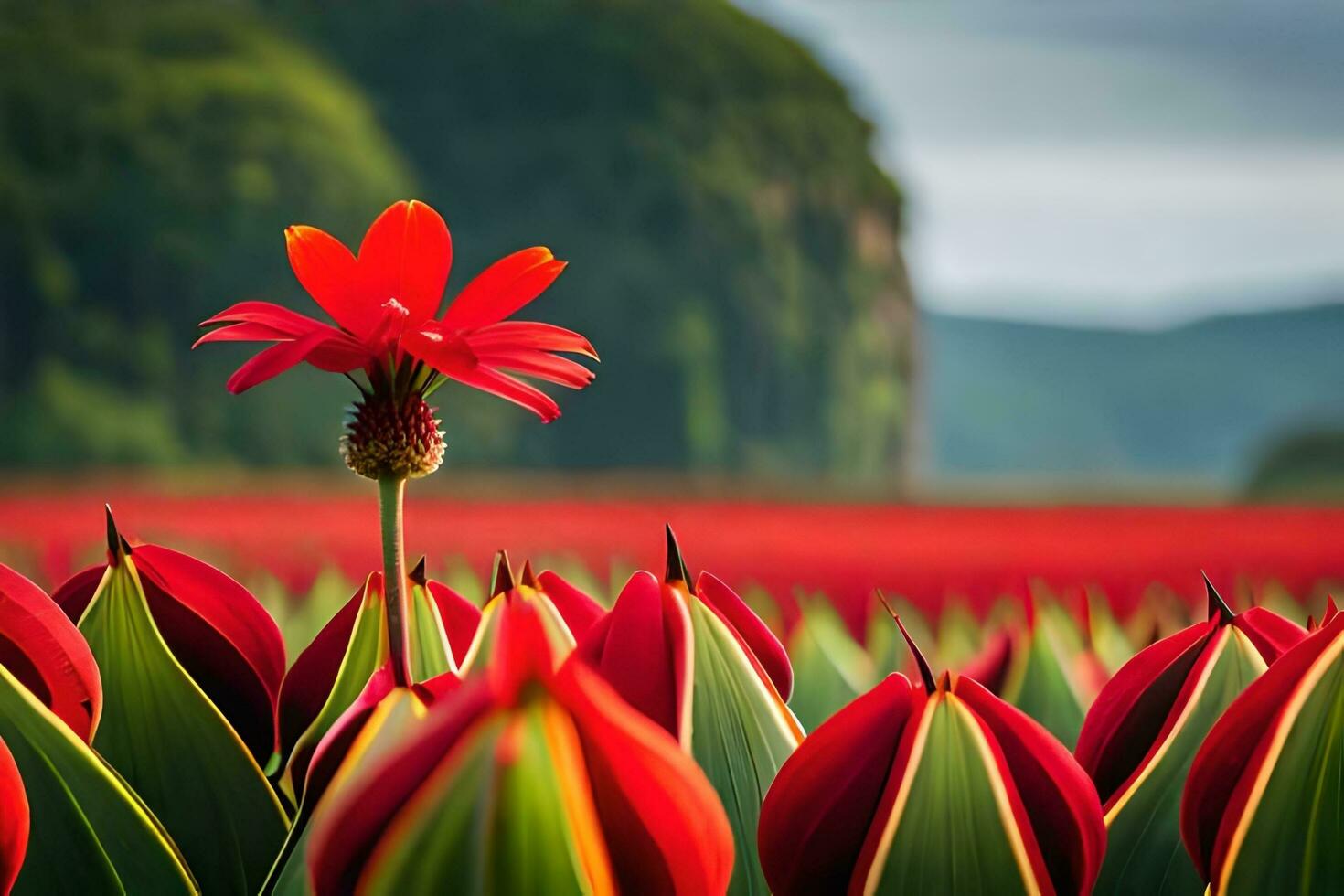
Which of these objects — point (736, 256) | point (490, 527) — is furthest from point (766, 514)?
point (736, 256)

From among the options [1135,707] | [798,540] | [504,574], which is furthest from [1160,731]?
[798,540]

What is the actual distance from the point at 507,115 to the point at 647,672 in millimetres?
14474

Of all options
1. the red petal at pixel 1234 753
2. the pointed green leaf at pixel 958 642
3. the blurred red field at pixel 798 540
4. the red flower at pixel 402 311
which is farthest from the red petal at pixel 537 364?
the blurred red field at pixel 798 540

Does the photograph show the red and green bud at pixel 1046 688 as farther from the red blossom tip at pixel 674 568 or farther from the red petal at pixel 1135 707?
the red blossom tip at pixel 674 568

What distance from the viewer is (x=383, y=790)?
30 cm

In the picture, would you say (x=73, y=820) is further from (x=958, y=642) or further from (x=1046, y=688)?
(x=958, y=642)

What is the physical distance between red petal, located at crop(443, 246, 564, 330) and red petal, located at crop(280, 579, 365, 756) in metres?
0.12

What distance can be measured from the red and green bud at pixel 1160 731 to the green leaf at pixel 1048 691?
99mm

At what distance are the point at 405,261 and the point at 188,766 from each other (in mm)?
176

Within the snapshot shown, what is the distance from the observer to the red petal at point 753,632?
18.0 inches

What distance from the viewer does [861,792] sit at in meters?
0.35

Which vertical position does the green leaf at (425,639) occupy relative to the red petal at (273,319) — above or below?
below

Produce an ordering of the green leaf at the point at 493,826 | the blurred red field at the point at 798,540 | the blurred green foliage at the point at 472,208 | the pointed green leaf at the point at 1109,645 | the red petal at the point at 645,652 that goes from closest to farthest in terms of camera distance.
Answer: the green leaf at the point at 493,826, the red petal at the point at 645,652, the pointed green leaf at the point at 1109,645, the blurred red field at the point at 798,540, the blurred green foliage at the point at 472,208

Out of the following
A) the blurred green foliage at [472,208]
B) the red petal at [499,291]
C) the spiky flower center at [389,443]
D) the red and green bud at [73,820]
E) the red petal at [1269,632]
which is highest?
the blurred green foliage at [472,208]
